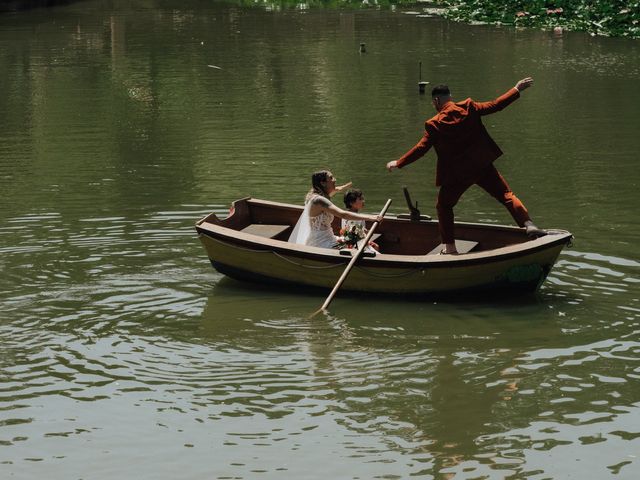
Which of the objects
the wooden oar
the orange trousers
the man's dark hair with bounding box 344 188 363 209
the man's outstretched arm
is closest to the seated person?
the man's dark hair with bounding box 344 188 363 209

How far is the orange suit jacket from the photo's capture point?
1362 centimetres

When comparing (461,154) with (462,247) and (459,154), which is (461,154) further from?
(462,247)

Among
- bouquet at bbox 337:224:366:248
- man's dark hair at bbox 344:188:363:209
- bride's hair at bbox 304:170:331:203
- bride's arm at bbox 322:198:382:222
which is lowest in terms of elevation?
bouquet at bbox 337:224:366:248

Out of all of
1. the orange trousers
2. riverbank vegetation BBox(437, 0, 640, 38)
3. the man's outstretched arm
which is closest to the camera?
the man's outstretched arm

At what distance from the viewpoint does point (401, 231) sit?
15.0 metres

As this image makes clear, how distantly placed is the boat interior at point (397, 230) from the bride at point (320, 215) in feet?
2.35

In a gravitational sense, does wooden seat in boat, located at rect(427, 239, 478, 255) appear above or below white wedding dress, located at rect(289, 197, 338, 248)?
below

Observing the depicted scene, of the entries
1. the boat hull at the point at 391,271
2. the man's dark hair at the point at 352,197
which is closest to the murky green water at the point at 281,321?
the boat hull at the point at 391,271

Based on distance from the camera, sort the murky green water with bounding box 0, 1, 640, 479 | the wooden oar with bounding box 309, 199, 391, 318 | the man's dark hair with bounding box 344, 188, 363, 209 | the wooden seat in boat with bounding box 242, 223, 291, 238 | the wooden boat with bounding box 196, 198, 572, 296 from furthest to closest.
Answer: the wooden seat in boat with bounding box 242, 223, 291, 238 → the man's dark hair with bounding box 344, 188, 363, 209 → the wooden oar with bounding box 309, 199, 391, 318 → the wooden boat with bounding box 196, 198, 572, 296 → the murky green water with bounding box 0, 1, 640, 479

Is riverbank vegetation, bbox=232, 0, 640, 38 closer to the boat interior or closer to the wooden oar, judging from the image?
the boat interior

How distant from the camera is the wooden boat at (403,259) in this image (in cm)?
1341

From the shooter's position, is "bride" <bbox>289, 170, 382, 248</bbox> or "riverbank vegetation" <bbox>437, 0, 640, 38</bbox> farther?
"riverbank vegetation" <bbox>437, 0, 640, 38</bbox>

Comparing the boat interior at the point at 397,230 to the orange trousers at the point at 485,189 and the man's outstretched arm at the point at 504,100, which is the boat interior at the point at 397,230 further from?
the man's outstretched arm at the point at 504,100

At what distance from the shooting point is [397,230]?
14961 mm
